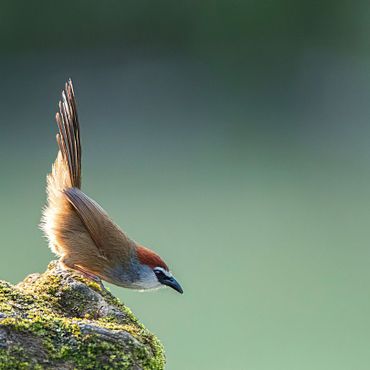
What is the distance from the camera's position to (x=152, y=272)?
2.60 meters

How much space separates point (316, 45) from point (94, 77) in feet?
7.48

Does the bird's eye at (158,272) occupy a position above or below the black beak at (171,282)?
above

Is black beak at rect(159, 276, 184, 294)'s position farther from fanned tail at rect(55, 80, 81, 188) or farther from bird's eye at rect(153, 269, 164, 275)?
fanned tail at rect(55, 80, 81, 188)

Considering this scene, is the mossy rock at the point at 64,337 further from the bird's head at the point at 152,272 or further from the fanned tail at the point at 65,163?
the fanned tail at the point at 65,163

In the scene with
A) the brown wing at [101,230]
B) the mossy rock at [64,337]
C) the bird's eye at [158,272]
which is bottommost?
the mossy rock at [64,337]

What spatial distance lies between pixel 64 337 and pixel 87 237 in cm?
106

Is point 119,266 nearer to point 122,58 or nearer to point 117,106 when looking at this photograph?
point 117,106

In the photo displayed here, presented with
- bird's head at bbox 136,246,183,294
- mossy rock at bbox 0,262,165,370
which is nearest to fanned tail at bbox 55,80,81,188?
bird's head at bbox 136,246,183,294

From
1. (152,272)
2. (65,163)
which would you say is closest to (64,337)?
(152,272)

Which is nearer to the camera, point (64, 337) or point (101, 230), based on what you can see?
point (64, 337)

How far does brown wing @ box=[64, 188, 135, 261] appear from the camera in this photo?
2594mm

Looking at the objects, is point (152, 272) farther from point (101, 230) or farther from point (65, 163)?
point (65, 163)

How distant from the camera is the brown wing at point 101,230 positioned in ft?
8.51

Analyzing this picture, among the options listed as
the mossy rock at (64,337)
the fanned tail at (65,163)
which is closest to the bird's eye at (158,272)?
the fanned tail at (65,163)
